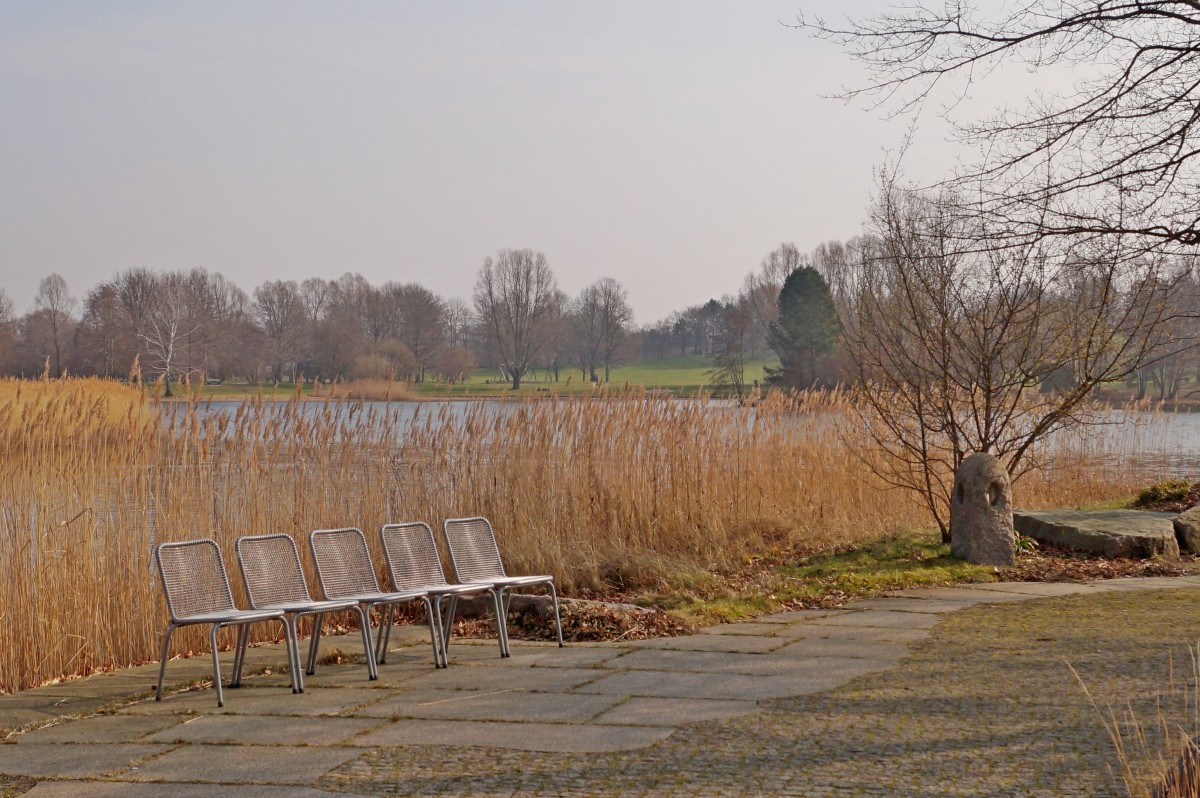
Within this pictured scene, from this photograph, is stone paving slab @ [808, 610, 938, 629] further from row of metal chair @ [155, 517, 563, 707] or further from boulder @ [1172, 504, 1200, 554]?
boulder @ [1172, 504, 1200, 554]

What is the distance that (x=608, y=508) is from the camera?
32.7 feet

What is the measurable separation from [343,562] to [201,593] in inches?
34.2

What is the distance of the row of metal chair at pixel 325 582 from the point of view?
5488 mm

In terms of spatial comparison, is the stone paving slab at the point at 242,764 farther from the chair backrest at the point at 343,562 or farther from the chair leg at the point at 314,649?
the chair backrest at the point at 343,562

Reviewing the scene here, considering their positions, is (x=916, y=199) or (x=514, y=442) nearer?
(x=514, y=442)

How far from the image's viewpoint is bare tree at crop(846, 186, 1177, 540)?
33.3 ft

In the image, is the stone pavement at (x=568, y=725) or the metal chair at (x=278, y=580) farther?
the metal chair at (x=278, y=580)

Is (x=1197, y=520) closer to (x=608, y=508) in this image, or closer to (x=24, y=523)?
(x=608, y=508)

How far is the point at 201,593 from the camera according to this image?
574cm

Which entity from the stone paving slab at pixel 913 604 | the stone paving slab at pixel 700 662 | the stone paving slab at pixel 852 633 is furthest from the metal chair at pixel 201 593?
the stone paving slab at pixel 913 604

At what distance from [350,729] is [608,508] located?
5.33 m

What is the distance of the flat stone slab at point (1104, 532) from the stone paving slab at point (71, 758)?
27.1ft

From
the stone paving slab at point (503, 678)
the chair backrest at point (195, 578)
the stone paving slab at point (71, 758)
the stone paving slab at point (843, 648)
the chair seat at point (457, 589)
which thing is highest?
the chair backrest at point (195, 578)

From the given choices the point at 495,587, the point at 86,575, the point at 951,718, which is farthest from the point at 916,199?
the point at 86,575
